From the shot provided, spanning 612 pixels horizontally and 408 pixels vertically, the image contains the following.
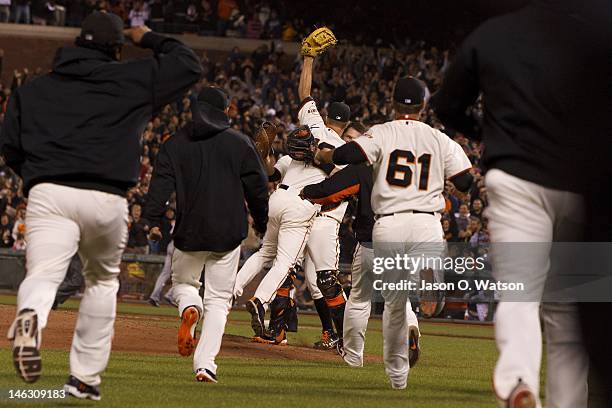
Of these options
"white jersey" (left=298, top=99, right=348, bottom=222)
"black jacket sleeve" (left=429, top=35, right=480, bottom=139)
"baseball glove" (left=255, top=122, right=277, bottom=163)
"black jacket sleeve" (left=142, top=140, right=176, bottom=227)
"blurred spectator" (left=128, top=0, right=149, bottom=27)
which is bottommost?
"blurred spectator" (left=128, top=0, right=149, bottom=27)

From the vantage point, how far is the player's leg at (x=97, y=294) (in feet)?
23.9

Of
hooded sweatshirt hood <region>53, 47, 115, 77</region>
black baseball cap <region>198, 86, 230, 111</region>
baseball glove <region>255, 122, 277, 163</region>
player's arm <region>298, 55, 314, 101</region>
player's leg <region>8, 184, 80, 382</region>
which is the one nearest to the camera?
player's leg <region>8, 184, 80, 382</region>

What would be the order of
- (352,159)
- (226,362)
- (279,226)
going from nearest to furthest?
(352,159) → (226,362) → (279,226)

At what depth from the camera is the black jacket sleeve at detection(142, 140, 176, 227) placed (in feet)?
30.9

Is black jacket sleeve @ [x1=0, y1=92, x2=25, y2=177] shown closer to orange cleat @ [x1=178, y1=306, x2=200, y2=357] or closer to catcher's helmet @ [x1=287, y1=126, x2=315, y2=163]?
orange cleat @ [x1=178, y1=306, x2=200, y2=357]

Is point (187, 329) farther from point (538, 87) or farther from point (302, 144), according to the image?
point (302, 144)

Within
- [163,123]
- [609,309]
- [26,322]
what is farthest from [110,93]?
[163,123]

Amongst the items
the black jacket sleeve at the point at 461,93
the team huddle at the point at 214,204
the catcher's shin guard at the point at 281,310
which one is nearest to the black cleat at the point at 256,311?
the team huddle at the point at 214,204

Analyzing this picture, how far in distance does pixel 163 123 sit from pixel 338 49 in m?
8.05

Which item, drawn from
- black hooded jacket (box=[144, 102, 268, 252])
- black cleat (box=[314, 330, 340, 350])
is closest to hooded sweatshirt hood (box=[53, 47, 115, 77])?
black hooded jacket (box=[144, 102, 268, 252])

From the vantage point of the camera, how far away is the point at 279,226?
45.8ft

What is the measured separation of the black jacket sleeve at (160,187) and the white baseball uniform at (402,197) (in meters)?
1.56

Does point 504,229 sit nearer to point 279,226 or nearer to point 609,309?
point 609,309

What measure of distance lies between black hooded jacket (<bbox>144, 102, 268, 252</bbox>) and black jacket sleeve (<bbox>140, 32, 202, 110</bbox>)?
71.9 inches
